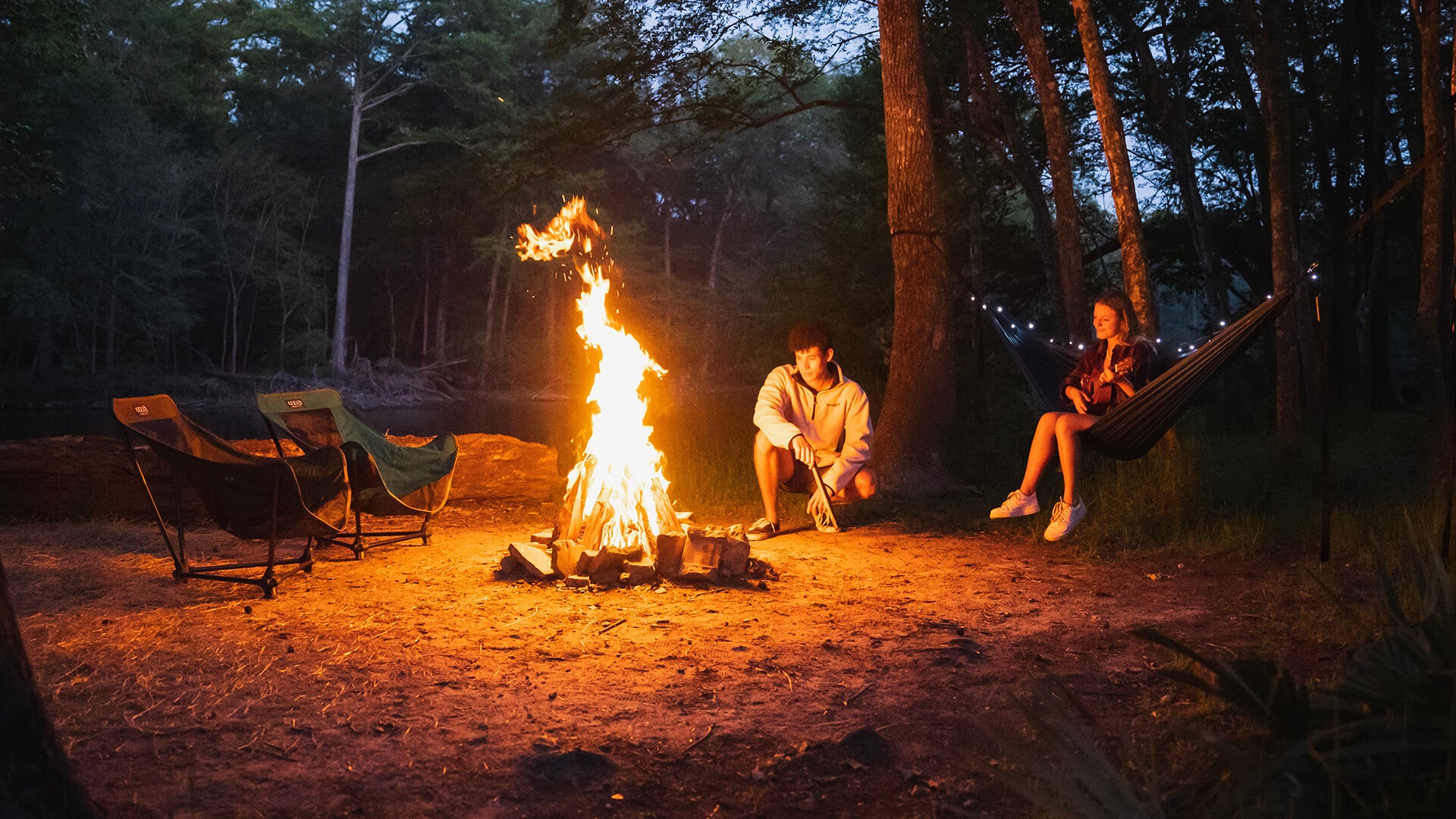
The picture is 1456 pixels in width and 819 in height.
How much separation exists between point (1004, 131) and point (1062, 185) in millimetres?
2894

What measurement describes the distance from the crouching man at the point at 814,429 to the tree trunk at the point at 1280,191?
3.34m

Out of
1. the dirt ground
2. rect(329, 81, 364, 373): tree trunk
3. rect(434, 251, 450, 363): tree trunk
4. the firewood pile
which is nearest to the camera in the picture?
the dirt ground

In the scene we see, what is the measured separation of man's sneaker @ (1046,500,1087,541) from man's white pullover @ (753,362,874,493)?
2.96 ft

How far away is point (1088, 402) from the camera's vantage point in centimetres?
484

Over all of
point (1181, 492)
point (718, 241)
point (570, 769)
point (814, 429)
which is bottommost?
point (570, 769)

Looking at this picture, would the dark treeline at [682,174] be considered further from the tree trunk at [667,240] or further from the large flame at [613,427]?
the large flame at [613,427]

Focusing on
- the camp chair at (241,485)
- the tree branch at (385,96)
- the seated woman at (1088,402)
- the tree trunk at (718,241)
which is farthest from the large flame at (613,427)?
the tree trunk at (718,241)

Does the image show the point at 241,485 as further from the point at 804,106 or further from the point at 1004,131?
the point at 1004,131

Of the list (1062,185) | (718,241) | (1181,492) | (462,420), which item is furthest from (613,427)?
(718,241)

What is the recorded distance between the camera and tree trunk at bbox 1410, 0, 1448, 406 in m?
5.09

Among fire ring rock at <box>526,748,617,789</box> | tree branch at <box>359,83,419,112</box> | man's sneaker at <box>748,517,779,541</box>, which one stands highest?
tree branch at <box>359,83,419,112</box>

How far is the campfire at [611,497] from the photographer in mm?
4156

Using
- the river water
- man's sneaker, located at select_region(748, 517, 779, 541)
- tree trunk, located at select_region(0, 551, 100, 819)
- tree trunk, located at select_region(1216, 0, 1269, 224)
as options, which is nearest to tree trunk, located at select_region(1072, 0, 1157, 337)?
man's sneaker, located at select_region(748, 517, 779, 541)

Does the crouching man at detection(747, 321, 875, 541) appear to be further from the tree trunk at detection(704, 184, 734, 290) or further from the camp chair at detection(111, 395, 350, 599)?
the tree trunk at detection(704, 184, 734, 290)
